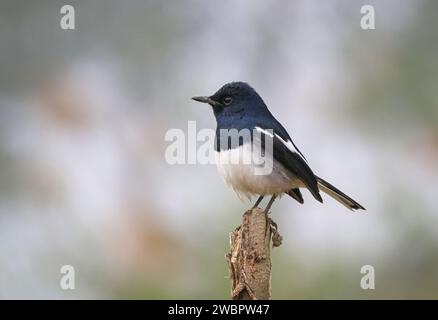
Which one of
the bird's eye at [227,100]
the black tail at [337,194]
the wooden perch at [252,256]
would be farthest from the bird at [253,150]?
the wooden perch at [252,256]

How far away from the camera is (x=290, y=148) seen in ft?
23.3

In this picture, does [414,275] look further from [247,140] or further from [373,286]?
[247,140]

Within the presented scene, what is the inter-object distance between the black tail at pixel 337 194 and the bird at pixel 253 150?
0.11m

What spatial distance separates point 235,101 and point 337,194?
3.48ft

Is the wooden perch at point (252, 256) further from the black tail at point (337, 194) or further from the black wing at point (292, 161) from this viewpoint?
the black tail at point (337, 194)

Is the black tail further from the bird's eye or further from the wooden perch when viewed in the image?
the wooden perch

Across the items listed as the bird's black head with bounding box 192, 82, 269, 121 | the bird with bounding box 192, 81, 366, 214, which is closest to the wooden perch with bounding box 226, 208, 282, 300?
the bird with bounding box 192, 81, 366, 214

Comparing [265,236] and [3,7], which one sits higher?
[3,7]

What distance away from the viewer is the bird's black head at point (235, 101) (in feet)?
23.6

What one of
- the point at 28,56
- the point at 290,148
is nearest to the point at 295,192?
the point at 290,148

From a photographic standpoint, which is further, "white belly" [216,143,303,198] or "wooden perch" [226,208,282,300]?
"white belly" [216,143,303,198]

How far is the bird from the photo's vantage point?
6953 millimetres

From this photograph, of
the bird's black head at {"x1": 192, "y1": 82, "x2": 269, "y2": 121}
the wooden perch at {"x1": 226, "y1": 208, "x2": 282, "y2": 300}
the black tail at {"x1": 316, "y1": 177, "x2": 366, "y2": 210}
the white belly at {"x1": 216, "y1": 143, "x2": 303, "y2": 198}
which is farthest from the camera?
the black tail at {"x1": 316, "y1": 177, "x2": 366, "y2": 210}

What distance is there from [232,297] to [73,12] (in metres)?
5.84
